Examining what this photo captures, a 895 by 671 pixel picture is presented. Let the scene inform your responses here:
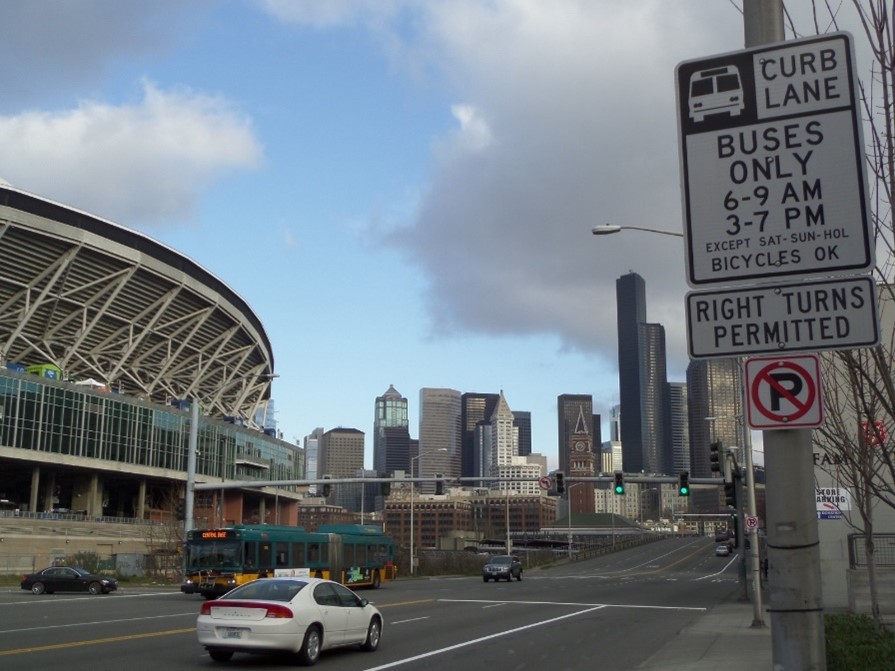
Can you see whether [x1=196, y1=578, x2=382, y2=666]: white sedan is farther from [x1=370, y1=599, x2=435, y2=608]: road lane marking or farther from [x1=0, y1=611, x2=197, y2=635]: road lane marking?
[x1=370, y1=599, x2=435, y2=608]: road lane marking

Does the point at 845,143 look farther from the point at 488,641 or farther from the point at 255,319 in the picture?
the point at 255,319

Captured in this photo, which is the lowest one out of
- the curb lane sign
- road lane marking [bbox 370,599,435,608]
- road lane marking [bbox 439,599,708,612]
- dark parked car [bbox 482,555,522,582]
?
dark parked car [bbox 482,555,522,582]

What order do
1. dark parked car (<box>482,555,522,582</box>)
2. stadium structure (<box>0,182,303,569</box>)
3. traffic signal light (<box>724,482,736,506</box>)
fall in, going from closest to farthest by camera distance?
traffic signal light (<box>724,482,736,506</box>)
dark parked car (<box>482,555,522,582</box>)
stadium structure (<box>0,182,303,569</box>)

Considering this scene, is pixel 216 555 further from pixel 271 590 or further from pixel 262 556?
pixel 271 590

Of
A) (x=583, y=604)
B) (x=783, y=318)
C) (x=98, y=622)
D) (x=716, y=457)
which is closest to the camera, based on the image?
(x=783, y=318)

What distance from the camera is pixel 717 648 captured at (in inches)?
794

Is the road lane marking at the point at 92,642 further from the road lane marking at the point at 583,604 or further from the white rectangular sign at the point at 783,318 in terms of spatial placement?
the white rectangular sign at the point at 783,318

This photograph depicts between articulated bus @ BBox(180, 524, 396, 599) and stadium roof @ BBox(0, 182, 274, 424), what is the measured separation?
27820 mm

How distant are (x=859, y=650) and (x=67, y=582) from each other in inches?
1526

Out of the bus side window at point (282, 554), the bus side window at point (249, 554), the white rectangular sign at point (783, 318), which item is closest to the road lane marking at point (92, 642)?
the bus side window at point (249, 554)

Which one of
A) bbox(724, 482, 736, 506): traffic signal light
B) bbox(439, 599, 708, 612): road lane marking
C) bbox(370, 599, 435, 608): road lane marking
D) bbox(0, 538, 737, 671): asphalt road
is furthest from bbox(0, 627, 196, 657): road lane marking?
bbox(724, 482, 736, 506): traffic signal light

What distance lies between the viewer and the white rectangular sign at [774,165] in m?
4.62

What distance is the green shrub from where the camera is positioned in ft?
31.8

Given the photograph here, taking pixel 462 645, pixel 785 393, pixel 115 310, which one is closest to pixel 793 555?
pixel 785 393
